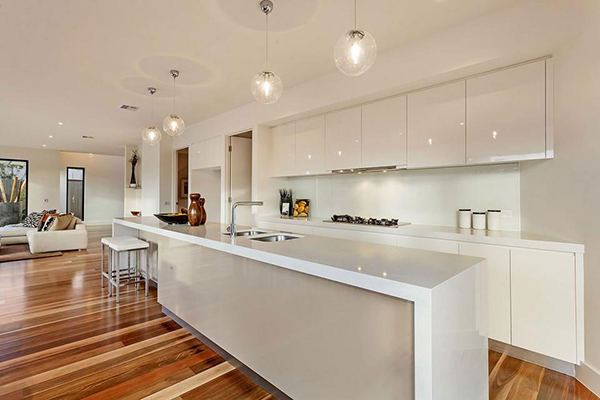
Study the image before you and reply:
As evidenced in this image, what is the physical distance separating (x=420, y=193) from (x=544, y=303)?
58.4 inches

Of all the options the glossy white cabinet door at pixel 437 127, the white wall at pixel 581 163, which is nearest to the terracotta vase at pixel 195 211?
the glossy white cabinet door at pixel 437 127

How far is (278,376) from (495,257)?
5.82 ft

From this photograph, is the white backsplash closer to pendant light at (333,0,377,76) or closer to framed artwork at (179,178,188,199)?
pendant light at (333,0,377,76)

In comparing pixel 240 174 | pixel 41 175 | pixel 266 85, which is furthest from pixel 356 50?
pixel 41 175

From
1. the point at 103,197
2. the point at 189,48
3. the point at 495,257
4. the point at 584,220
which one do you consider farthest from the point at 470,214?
the point at 103,197

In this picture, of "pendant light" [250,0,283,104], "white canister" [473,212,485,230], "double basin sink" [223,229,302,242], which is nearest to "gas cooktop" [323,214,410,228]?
"white canister" [473,212,485,230]

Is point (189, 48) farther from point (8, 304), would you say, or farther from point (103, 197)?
point (103, 197)

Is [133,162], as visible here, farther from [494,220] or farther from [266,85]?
[494,220]

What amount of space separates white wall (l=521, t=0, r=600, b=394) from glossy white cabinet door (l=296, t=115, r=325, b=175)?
226cm

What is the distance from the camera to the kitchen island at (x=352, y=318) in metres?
1.06

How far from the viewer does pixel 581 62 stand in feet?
6.31

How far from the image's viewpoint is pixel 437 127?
9.05ft

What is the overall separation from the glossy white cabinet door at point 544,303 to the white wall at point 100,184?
43.2 feet

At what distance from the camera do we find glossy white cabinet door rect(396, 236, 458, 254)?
8.13ft
